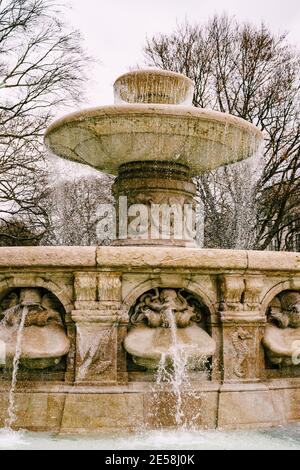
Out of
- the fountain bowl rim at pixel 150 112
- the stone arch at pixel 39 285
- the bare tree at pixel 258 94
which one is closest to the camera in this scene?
the stone arch at pixel 39 285

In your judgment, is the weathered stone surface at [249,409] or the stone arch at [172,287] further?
the stone arch at [172,287]

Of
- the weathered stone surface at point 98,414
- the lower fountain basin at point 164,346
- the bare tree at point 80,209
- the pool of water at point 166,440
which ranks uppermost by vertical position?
the bare tree at point 80,209

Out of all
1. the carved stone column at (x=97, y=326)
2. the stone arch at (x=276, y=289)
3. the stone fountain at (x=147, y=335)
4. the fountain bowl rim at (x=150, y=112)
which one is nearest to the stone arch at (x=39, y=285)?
the stone fountain at (x=147, y=335)

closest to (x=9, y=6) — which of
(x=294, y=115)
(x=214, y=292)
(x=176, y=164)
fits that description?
(x=294, y=115)

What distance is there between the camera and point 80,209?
938 inches

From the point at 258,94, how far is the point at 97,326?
1674 cm

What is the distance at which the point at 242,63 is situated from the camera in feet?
67.5

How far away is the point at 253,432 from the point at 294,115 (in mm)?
17010

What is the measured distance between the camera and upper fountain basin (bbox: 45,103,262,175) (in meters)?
7.12

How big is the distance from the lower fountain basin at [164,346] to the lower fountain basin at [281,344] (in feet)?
1.80

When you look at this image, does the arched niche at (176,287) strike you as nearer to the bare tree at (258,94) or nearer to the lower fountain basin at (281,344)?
the lower fountain basin at (281,344)

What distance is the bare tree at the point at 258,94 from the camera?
20.1 m

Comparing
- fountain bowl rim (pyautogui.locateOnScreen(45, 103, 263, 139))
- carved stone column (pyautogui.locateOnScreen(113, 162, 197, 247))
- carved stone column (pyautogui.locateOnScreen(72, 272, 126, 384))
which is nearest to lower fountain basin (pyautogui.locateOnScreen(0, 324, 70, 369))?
carved stone column (pyautogui.locateOnScreen(72, 272, 126, 384))

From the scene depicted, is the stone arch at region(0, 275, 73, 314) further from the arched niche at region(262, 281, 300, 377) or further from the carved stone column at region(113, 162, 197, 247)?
the carved stone column at region(113, 162, 197, 247)
